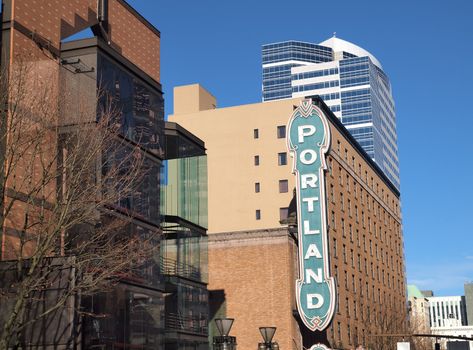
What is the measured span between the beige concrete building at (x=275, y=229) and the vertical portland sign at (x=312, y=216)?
2.33 m

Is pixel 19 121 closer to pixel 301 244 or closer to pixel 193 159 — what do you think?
pixel 193 159

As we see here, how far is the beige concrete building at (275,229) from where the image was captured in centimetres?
6372

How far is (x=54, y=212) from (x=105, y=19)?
1834 centimetres

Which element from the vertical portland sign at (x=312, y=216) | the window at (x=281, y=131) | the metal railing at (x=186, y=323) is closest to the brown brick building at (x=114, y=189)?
the metal railing at (x=186, y=323)

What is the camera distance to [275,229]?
63781mm

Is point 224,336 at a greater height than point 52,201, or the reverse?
point 52,201

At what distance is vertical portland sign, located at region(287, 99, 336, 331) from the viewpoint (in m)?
59.8

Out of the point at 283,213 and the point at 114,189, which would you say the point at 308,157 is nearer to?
the point at 283,213

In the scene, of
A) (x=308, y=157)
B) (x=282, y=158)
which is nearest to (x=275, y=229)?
(x=308, y=157)

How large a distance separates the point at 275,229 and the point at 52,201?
32199 millimetres

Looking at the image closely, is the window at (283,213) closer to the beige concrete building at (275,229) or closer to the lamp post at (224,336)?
the beige concrete building at (275,229)

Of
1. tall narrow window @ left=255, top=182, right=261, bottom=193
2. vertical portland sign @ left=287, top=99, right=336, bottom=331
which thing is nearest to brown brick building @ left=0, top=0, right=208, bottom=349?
vertical portland sign @ left=287, top=99, right=336, bottom=331

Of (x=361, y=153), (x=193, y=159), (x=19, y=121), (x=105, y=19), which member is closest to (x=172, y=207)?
(x=193, y=159)

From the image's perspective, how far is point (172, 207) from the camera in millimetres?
45844
